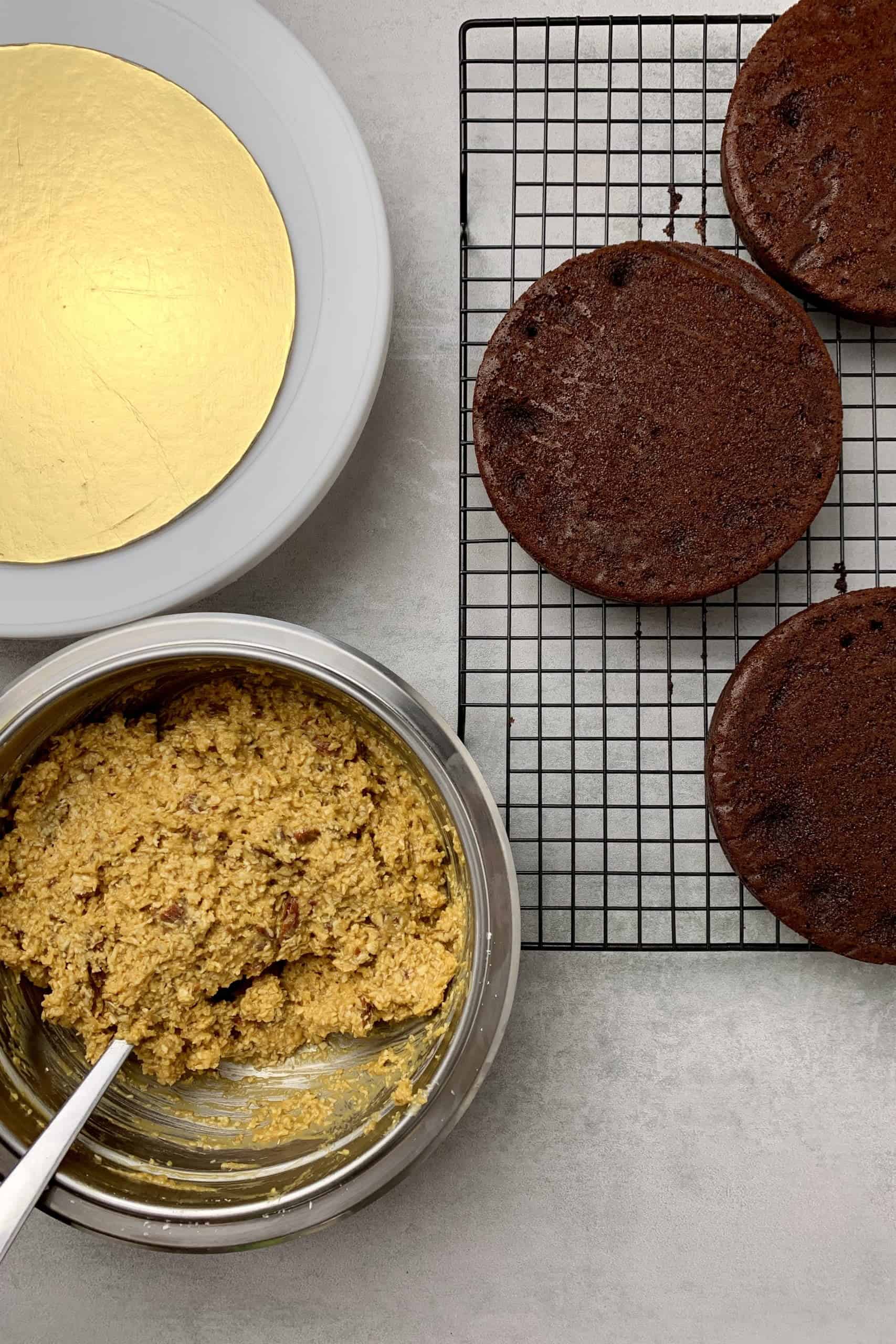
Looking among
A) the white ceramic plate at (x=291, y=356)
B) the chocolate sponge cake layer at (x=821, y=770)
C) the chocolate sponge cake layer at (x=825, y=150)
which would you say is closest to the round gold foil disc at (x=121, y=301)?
the white ceramic plate at (x=291, y=356)

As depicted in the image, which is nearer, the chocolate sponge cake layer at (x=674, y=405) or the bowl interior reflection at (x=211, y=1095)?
the bowl interior reflection at (x=211, y=1095)

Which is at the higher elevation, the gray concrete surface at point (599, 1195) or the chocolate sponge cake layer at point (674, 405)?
the chocolate sponge cake layer at point (674, 405)

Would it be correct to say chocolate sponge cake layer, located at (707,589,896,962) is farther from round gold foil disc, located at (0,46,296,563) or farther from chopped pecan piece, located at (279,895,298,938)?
round gold foil disc, located at (0,46,296,563)

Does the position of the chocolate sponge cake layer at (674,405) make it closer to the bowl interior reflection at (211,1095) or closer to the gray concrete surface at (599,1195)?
the gray concrete surface at (599,1195)

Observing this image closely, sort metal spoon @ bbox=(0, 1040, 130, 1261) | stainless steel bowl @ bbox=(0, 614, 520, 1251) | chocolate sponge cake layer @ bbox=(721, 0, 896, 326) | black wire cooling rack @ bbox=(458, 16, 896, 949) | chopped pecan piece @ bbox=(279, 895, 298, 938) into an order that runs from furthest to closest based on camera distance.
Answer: black wire cooling rack @ bbox=(458, 16, 896, 949), chocolate sponge cake layer @ bbox=(721, 0, 896, 326), chopped pecan piece @ bbox=(279, 895, 298, 938), stainless steel bowl @ bbox=(0, 614, 520, 1251), metal spoon @ bbox=(0, 1040, 130, 1261)


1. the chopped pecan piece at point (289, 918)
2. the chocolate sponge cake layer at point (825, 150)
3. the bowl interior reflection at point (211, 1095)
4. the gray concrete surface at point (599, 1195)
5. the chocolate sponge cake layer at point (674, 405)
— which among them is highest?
the chocolate sponge cake layer at point (825, 150)

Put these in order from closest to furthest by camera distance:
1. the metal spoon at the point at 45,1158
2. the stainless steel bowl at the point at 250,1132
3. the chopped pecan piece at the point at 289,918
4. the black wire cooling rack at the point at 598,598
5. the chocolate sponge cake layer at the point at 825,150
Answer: the metal spoon at the point at 45,1158 < the stainless steel bowl at the point at 250,1132 < the chopped pecan piece at the point at 289,918 < the chocolate sponge cake layer at the point at 825,150 < the black wire cooling rack at the point at 598,598

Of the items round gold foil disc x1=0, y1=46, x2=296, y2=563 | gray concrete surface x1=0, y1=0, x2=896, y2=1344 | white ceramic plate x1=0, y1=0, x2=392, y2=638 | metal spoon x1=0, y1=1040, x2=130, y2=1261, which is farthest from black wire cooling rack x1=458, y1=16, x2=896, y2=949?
metal spoon x1=0, y1=1040, x2=130, y2=1261
